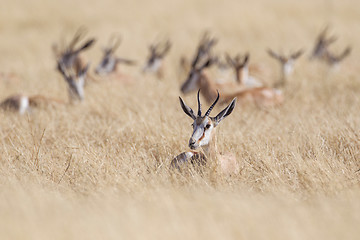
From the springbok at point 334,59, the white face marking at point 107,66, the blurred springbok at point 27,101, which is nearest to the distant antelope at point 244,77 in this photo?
the springbok at point 334,59

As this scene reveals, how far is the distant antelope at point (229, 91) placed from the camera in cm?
735

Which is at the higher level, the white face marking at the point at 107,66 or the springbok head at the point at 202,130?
the springbok head at the point at 202,130

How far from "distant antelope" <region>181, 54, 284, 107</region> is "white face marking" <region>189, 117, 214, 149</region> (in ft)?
8.61

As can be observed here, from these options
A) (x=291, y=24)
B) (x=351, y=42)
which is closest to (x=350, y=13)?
(x=291, y=24)

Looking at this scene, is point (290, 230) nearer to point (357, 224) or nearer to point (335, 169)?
point (357, 224)

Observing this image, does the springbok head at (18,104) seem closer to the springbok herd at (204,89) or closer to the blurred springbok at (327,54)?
the springbok herd at (204,89)

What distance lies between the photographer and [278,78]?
10.5 m

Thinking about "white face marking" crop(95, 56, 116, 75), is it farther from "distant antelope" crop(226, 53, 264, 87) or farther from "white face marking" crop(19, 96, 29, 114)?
"white face marking" crop(19, 96, 29, 114)

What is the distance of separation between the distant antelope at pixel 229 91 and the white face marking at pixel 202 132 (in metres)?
2.62

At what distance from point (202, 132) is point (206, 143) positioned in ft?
0.41

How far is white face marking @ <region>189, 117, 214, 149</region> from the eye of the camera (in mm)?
4220

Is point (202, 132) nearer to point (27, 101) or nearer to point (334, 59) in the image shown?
point (27, 101)

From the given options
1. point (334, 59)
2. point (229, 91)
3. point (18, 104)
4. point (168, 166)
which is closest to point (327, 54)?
point (334, 59)

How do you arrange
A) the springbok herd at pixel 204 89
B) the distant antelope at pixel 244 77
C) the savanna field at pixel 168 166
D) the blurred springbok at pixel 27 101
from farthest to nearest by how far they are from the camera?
1. the distant antelope at pixel 244 77
2. the blurred springbok at pixel 27 101
3. the springbok herd at pixel 204 89
4. the savanna field at pixel 168 166
